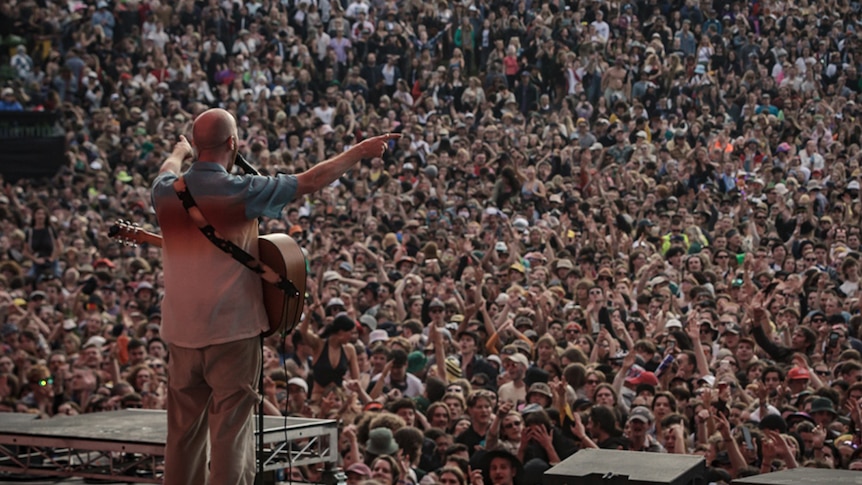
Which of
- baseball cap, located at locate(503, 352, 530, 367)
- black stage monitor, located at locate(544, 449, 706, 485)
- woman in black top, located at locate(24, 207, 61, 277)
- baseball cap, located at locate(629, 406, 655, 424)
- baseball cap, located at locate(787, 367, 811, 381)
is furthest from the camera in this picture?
woman in black top, located at locate(24, 207, 61, 277)

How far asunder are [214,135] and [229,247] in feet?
1.14

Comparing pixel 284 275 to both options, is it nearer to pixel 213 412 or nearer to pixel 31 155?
pixel 213 412

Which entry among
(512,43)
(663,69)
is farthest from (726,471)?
(512,43)

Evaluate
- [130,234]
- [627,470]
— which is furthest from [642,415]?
[130,234]

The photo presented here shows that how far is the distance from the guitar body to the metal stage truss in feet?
3.38

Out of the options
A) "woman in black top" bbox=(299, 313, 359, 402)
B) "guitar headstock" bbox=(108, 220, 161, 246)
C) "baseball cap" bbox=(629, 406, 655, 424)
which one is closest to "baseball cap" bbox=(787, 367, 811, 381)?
"baseball cap" bbox=(629, 406, 655, 424)

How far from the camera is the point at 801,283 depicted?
10555 mm

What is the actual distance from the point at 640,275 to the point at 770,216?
2237 mm

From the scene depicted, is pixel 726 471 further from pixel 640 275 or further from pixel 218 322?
pixel 640 275

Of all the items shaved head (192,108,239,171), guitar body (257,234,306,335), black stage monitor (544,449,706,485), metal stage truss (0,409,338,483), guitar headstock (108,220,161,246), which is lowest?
black stage monitor (544,449,706,485)

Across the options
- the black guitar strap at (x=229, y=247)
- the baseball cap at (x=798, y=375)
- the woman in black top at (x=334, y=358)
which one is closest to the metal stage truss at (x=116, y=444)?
the black guitar strap at (x=229, y=247)

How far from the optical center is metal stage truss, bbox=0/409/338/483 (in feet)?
17.2

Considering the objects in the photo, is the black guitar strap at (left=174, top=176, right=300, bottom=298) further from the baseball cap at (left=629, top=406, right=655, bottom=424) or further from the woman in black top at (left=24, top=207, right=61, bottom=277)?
the woman in black top at (left=24, top=207, right=61, bottom=277)

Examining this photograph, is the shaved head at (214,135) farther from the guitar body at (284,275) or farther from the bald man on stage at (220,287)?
the guitar body at (284,275)
